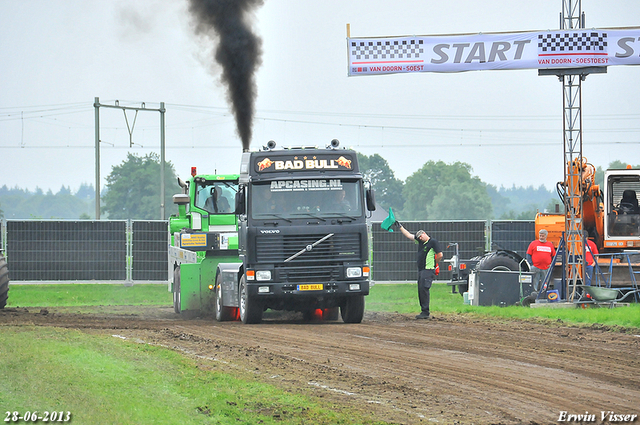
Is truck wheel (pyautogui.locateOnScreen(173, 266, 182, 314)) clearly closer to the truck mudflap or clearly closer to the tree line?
the truck mudflap

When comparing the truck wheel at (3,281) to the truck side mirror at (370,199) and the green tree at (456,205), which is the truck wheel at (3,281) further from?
the green tree at (456,205)

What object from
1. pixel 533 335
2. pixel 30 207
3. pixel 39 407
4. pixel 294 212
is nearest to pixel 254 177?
pixel 294 212

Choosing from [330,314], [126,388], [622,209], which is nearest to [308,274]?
[330,314]

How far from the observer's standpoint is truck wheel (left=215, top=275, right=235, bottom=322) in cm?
1875

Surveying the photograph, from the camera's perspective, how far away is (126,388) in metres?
9.14

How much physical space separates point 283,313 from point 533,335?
737 centimetres

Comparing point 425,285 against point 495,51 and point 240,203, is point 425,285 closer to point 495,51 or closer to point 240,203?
point 240,203

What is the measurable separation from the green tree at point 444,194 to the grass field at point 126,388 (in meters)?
126

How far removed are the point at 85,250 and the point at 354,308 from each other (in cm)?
1566

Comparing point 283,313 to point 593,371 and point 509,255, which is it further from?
point 593,371

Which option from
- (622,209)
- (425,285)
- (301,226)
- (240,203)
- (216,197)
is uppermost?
(216,197)

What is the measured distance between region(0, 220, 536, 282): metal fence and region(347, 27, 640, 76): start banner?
10.4 metres

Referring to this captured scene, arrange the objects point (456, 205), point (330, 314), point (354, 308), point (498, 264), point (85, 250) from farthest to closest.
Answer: point (456, 205) → point (85, 250) → point (498, 264) → point (330, 314) → point (354, 308)

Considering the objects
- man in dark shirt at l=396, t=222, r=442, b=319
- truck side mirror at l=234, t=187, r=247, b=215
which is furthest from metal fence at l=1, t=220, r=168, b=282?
truck side mirror at l=234, t=187, r=247, b=215
